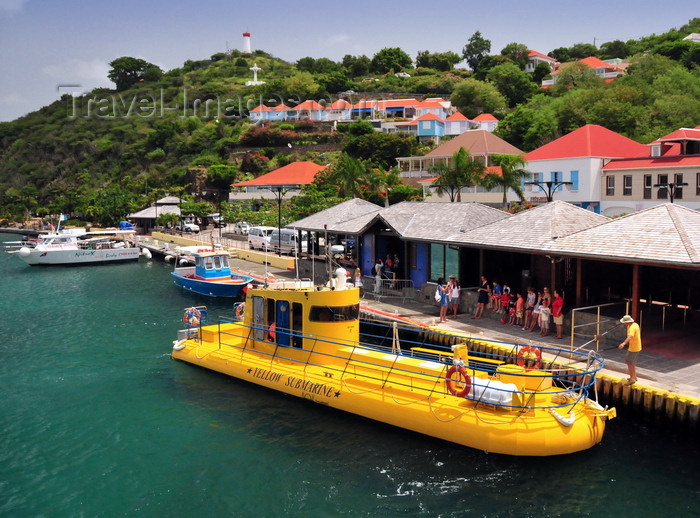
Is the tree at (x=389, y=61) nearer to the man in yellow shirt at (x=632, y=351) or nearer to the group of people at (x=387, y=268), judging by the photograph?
the group of people at (x=387, y=268)

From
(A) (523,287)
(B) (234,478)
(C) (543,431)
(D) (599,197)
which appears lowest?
(B) (234,478)

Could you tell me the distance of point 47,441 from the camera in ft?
57.6

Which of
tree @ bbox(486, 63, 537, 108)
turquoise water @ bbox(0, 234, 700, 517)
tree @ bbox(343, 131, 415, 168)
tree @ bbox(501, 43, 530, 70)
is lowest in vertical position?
turquoise water @ bbox(0, 234, 700, 517)

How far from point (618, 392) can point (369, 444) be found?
6985 mm

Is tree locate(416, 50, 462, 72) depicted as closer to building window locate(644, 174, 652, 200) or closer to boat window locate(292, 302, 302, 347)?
building window locate(644, 174, 652, 200)

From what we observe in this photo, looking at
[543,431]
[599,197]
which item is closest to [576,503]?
[543,431]

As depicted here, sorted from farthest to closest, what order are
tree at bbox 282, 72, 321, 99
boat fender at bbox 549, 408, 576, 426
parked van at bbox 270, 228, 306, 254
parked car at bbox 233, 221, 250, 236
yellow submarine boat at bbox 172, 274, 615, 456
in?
1. tree at bbox 282, 72, 321, 99
2. parked car at bbox 233, 221, 250, 236
3. parked van at bbox 270, 228, 306, 254
4. yellow submarine boat at bbox 172, 274, 615, 456
5. boat fender at bbox 549, 408, 576, 426

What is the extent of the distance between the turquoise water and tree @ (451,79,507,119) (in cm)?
9866

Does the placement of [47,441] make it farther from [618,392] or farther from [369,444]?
[618,392]

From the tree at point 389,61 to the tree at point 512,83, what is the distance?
41496mm

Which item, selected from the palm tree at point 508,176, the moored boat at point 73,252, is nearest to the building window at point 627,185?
the palm tree at point 508,176

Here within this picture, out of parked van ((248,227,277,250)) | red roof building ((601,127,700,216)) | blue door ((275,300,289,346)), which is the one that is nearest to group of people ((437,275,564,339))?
blue door ((275,300,289,346))

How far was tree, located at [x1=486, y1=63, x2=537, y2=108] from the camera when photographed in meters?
116

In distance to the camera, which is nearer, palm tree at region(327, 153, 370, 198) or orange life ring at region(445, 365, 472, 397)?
orange life ring at region(445, 365, 472, 397)
